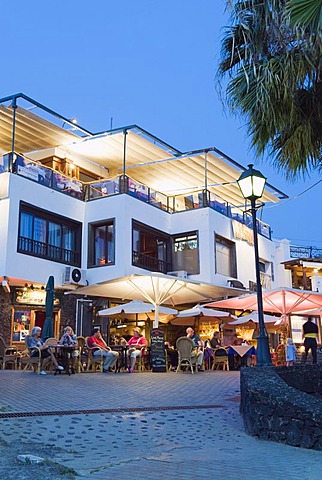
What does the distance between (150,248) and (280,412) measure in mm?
18292

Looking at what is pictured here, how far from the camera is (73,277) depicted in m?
22.0

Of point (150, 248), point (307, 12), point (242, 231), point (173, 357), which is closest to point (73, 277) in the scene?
point (150, 248)

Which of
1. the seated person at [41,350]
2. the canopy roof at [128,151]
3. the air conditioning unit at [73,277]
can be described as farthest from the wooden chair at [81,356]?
the canopy roof at [128,151]

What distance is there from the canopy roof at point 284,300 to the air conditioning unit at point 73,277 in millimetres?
6437

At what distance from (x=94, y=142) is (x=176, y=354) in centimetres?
1058

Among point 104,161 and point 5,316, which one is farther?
point 104,161

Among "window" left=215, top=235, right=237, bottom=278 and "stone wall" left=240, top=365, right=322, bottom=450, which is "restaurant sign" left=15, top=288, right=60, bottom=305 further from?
"stone wall" left=240, top=365, right=322, bottom=450

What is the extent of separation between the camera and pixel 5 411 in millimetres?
7797

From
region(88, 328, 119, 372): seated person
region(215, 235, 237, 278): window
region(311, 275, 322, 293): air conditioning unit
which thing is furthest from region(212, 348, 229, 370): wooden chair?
region(311, 275, 322, 293): air conditioning unit

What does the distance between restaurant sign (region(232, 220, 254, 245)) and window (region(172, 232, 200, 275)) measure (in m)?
2.81

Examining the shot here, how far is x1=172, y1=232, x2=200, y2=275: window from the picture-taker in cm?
2537

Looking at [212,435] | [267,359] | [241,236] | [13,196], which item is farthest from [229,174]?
[212,435]

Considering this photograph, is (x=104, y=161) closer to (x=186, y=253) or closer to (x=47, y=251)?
(x=186, y=253)

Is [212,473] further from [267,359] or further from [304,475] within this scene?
[267,359]
